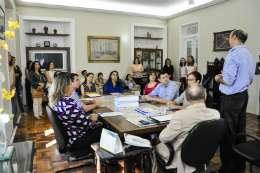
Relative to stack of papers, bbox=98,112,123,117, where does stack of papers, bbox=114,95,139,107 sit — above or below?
above

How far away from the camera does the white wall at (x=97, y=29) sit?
274 inches

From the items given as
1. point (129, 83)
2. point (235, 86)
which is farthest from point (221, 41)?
point (235, 86)

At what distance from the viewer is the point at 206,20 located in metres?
6.77

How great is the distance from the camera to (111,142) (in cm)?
166

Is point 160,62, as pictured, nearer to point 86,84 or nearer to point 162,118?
point 86,84

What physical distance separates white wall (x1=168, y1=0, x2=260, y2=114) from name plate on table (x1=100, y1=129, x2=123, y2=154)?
499cm

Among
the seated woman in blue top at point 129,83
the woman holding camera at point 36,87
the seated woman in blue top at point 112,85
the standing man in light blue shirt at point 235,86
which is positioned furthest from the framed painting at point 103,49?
the standing man in light blue shirt at point 235,86

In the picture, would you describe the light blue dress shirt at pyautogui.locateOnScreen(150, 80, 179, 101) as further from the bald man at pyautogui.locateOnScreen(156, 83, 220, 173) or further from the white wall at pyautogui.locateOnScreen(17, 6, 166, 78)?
the white wall at pyautogui.locateOnScreen(17, 6, 166, 78)

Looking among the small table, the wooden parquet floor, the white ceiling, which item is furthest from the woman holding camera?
the small table

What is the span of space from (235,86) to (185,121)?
1.01m

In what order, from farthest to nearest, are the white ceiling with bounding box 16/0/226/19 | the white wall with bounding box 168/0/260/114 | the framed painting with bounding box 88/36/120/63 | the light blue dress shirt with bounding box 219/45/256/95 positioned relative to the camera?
the framed painting with bounding box 88/36/120/63, the white ceiling with bounding box 16/0/226/19, the white wall with bounding box 168/0/260/114, the light blue dress shirt with bounding box 219/45/256/95

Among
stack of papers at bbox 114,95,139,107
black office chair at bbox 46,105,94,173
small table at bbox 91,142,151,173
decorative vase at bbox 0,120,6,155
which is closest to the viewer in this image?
decorative vase at bbox 0,120,6,155

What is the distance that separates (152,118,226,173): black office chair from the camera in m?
1.65

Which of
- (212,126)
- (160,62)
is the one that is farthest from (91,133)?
(160,62)
